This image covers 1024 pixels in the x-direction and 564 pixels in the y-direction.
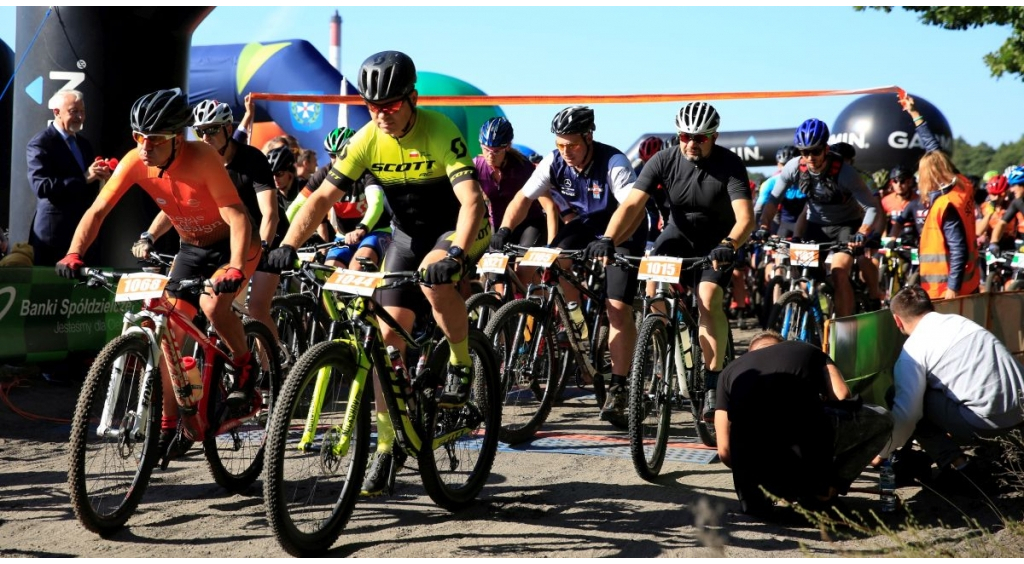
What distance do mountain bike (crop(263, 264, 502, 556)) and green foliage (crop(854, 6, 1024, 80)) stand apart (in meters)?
16.8

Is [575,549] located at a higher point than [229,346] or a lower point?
lower

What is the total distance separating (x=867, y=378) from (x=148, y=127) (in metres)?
4.39

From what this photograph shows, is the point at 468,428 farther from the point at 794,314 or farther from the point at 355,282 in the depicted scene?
the point at 794,314

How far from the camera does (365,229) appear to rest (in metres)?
8.46

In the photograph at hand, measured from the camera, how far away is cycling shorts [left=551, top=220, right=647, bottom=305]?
725 cm

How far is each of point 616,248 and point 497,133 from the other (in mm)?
2157

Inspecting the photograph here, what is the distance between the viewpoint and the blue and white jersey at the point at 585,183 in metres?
7.86

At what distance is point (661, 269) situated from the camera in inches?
255

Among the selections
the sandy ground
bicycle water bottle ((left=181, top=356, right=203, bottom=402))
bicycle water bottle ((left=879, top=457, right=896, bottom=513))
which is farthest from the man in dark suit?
bicycle water bottle ((left=879, top=457, right=896, bottom=513))

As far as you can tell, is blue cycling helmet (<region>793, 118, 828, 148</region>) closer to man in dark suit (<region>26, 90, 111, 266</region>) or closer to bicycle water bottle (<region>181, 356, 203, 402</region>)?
bicycle water bottle (<region>181, 356, 203, 402</region>)

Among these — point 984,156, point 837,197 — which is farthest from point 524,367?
point 984,156

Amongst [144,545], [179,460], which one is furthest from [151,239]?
[144,545]

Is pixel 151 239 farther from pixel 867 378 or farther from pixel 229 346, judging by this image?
pixel 867 378

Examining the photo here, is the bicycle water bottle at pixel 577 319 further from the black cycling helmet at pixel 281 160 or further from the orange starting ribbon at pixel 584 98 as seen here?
the orange starting ribbon at pixel 584 98
